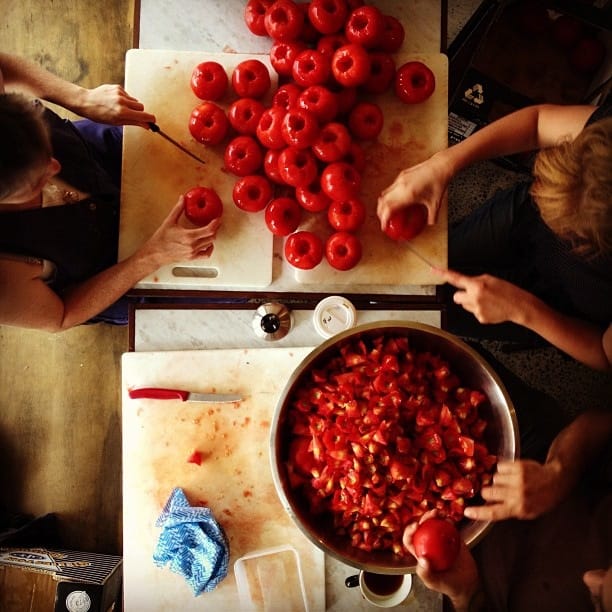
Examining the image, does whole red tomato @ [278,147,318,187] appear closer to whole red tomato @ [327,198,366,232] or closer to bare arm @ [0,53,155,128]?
whole red tomato @ [327,198,366,232]

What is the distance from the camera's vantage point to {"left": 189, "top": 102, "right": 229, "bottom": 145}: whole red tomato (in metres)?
1.28

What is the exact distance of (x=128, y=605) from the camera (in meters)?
1.25

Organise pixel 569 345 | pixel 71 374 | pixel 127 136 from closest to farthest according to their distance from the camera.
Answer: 1. pixel 569 345
2. pixel 127 136
3. pixel 71 374

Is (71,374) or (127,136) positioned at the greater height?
(127,136)

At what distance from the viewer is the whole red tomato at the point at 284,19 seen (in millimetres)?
1281

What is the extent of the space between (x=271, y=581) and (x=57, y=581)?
2.84 ft

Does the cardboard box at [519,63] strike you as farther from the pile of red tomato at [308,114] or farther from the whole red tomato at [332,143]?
the whole red tomato at [332,143]

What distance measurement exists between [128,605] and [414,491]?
73 centimetres

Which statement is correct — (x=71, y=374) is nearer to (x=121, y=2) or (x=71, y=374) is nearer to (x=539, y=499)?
(x=121, y=2)

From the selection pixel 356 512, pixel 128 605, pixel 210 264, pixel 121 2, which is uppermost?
pixel 121 2

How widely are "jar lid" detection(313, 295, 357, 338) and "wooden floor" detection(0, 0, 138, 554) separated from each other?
105 centimetres

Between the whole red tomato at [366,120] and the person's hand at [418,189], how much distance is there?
0.42ft

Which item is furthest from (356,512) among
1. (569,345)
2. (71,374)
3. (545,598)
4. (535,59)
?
(535,59)

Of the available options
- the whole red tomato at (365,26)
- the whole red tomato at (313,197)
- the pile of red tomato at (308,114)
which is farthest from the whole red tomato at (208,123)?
the whole red tomato at (365,26)
